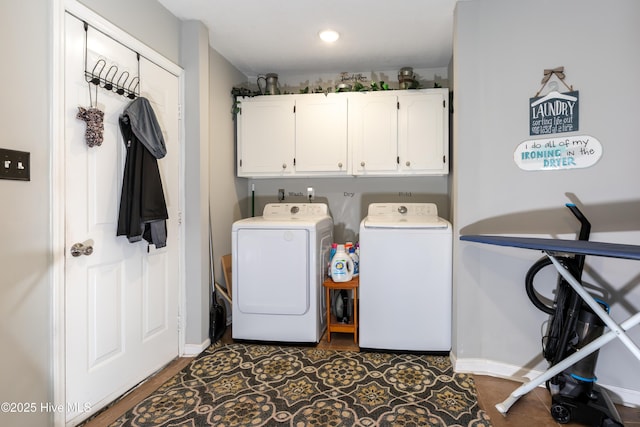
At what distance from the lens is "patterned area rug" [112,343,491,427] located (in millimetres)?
1854

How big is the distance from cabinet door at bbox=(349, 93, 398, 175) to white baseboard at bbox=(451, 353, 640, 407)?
5.53 ft

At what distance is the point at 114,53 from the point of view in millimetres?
1966

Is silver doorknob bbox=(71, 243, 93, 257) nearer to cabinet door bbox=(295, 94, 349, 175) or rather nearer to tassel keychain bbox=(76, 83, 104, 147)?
tassel keychain bbox=(76, 83, 104, 147)

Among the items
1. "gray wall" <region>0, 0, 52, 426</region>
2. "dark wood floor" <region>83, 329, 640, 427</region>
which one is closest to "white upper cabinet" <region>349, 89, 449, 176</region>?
"dark wood floor" <region>83, 329, 640, 427</region>

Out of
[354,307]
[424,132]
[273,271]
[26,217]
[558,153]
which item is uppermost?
[424,132]

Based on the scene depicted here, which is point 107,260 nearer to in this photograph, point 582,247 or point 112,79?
point 112,79

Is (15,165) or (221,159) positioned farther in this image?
(221,159)

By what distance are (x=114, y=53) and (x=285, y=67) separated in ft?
6.09

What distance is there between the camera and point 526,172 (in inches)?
85.5

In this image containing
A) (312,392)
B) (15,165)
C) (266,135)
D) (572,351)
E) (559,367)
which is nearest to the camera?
(15,165)

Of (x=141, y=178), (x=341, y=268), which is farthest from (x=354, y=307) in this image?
(x=141, y=178)

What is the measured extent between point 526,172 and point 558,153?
0.64 ft

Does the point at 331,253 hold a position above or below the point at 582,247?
below

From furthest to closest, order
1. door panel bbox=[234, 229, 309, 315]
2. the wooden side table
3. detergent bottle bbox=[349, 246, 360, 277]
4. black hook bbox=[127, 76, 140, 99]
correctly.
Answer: detergent bottle bbox=[349, 246, 360, 277]
the wooden side table
door panel bbox=[234, 229, 309, 315]
black hook bbox=[127, 76, 140, 99]
